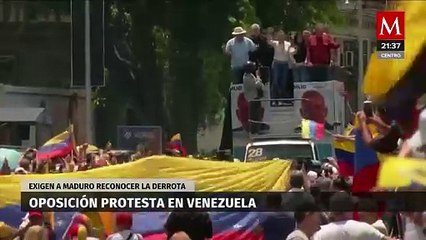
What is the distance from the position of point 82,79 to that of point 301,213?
0.96 metres

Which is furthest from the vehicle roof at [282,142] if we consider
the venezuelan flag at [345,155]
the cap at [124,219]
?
the cap at [124,219]

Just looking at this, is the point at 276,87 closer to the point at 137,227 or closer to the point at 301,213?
the point at 301,213

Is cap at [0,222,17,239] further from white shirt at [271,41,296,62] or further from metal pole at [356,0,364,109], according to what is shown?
metal pole at [356,0,364,109]

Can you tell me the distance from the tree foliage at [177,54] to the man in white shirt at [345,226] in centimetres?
59

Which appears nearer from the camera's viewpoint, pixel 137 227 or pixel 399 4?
pixel 399 4

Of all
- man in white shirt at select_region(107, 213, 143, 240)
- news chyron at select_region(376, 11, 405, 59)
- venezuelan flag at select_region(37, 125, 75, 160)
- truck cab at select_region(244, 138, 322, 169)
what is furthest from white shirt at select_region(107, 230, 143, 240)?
news chyron at select_region(376, 11, 405, 59)

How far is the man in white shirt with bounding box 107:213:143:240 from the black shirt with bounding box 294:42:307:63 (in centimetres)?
88

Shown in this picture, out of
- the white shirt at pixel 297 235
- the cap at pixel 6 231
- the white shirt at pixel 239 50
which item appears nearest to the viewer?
the white shirt at pixel 239 50

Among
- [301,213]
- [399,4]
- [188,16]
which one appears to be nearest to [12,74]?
[188,16]

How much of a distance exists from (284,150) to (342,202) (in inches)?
12.7

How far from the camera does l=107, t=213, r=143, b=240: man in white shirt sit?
2793 millimetres

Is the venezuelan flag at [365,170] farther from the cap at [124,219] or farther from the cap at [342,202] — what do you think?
the cap at [124,219]

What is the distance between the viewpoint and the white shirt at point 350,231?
2750 mm

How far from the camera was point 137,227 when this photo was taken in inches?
111
